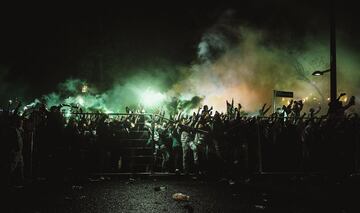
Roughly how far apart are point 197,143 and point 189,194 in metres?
3.92

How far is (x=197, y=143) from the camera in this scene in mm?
11875

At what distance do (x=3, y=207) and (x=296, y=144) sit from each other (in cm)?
986

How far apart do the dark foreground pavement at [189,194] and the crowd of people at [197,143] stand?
→ 1.19 meters

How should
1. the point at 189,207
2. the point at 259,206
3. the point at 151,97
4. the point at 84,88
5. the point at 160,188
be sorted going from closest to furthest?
1. the point at 189,207
2. the point at 259,206
3. the point at 160,188
4. the point at 151,97
5. the point at 84,88

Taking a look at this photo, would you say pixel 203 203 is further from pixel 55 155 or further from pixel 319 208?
pixel 55 155

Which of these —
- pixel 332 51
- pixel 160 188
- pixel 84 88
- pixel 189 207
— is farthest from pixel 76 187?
pixel 84 88

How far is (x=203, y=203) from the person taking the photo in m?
7.02

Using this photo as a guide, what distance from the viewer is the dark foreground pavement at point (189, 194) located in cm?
653

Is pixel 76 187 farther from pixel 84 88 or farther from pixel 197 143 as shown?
pixel 84 88

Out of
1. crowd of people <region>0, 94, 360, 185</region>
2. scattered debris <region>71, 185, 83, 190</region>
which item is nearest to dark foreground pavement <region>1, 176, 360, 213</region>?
scattered debris <region>71, 185, 83, 190</region>

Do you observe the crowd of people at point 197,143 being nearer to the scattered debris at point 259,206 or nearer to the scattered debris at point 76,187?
the scattered debris at point 76,187

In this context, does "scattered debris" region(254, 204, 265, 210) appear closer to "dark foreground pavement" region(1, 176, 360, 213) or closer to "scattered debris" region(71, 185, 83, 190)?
"dark foreground pavement" region(1, 176, 360, 213)

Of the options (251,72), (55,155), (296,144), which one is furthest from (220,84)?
(55,155)

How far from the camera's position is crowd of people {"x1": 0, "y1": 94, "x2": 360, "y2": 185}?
10938mm
